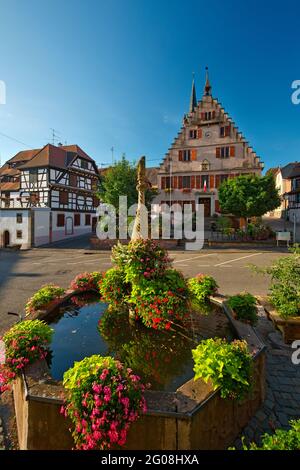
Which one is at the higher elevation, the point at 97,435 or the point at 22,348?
the point at 22,348

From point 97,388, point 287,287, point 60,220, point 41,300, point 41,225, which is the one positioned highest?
point 60,220

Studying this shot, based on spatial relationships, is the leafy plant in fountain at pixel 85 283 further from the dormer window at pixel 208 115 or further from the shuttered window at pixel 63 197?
the dormer window at pixel 208 115

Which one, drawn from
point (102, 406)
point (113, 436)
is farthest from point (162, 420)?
point (102, 406)

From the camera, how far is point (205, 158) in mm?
30156

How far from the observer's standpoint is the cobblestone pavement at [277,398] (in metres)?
3.04

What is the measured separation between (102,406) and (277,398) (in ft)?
9.57

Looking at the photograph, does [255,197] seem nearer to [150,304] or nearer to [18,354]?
[150,304]

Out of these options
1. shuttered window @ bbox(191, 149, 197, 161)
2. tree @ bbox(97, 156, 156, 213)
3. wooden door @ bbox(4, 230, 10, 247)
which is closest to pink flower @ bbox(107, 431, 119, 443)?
tree @ bbox(97, 156, 156, 213)

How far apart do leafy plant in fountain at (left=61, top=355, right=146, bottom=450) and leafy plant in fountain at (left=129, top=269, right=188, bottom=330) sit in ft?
6.04

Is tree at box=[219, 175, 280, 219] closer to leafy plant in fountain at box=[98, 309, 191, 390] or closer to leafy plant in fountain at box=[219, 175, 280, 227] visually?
leafy plant in fountain at box=[219, 175, 280, 227]

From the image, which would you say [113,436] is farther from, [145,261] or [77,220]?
[77,220]
